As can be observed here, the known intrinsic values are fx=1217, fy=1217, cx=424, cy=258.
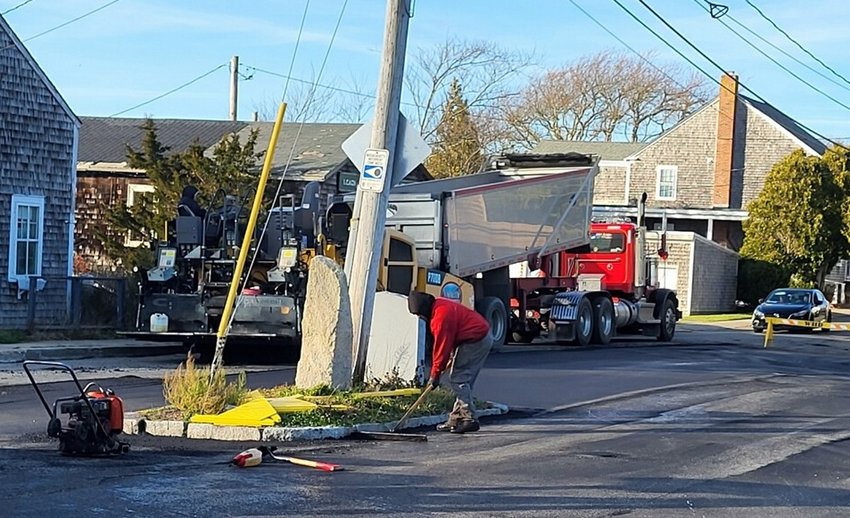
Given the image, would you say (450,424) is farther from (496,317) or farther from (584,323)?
(584,323)

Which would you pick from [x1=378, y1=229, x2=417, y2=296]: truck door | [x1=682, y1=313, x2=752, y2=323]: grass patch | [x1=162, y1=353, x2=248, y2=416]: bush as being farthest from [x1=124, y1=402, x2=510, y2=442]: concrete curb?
[x1=682, y1=313, x2=752, y2=323]: grass patch

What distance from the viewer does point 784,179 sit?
46.0m

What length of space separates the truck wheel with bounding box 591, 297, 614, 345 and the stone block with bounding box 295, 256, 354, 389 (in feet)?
47.2

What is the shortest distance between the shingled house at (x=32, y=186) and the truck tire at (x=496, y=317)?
8.39 m

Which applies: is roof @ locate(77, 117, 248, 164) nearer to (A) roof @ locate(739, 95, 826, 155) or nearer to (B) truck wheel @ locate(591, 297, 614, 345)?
(B) truck wheel @ locate(591, 297, 614, 345)

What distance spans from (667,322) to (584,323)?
187 inches

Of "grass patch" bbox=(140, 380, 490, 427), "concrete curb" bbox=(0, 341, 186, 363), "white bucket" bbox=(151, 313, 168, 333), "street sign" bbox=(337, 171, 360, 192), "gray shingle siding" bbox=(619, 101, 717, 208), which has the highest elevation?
"gray shingle siding" bbox=(619, 101, 717, 208)

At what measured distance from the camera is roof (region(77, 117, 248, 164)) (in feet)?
127

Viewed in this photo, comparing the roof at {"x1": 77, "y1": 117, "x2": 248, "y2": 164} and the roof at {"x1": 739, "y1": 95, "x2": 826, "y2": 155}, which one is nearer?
the roof at {"x1": 77, "y1": 117, "x2": 248, "y2": 164}

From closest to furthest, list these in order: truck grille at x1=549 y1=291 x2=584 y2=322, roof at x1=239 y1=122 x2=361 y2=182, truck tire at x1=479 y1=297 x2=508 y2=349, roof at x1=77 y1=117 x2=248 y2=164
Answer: truck tire at x1=479 y1=297 x2=508 y2=349 → truck grille at x1=549 y1=291 x2=584 y2=322 → roof at x1=239 y1=122 x2=361 y2=182 → roof at x1=77 y1=117 x2=248 y2=164

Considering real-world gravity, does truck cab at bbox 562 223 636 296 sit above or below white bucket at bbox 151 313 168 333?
above

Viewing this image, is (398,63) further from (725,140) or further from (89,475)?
(725,140)

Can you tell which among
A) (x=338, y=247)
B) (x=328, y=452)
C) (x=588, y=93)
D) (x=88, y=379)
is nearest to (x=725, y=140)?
(x=588, y=93)

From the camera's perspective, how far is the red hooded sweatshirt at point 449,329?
39.4 ft
